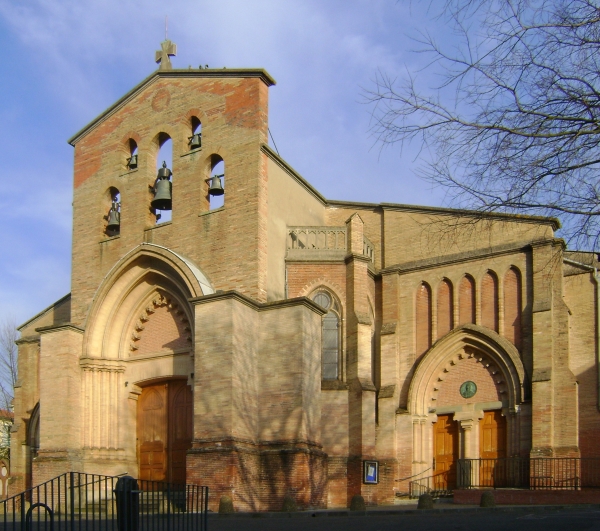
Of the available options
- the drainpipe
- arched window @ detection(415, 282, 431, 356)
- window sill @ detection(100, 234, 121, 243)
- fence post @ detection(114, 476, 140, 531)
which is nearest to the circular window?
arched window @ detection(415, 282, 431, 356)

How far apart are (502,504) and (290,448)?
487 centimetres

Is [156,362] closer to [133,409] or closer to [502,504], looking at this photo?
[133,409]

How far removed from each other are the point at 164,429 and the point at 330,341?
5.06 metres

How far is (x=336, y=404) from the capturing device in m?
22.1

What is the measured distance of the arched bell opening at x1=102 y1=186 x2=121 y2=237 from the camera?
81.9 ft

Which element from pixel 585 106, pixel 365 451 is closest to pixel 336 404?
pixel 365 451

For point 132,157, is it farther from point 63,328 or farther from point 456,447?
point 456,447

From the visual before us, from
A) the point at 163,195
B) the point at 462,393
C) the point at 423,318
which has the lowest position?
the point at 462,393

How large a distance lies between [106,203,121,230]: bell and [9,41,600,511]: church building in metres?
0.04

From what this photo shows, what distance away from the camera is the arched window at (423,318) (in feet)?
79.8

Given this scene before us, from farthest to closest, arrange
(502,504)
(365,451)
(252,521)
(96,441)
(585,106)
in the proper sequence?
(96,441), (365,451), (502,504), (252,521), (585,106)

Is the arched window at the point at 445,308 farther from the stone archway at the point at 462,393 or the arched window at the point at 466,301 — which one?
the stone archway at the point at 462,393

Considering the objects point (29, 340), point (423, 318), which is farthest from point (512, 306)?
point (29, 340)

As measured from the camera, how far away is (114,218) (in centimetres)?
2488
